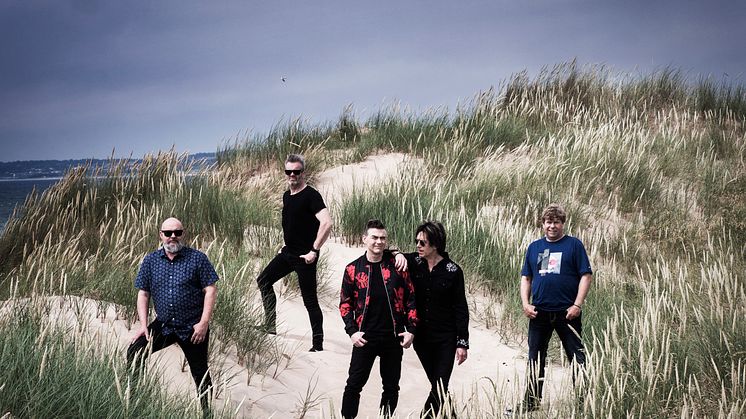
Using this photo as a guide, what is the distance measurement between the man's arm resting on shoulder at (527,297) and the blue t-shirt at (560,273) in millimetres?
68

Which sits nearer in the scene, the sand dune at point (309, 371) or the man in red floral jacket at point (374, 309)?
the man in red floral jacket at point (374, 309)

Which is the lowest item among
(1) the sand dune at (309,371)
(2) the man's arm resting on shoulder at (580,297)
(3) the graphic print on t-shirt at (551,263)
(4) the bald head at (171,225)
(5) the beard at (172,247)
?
(1) the sand dune at (309,371)

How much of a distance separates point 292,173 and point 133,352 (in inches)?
83.4

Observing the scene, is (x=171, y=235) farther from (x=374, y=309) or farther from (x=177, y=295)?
(x=374, y=309)

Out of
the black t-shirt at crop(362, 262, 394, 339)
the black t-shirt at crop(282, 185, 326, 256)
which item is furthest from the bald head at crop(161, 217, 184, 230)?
the black t-shirt at crop(282, 185, 326, 256)

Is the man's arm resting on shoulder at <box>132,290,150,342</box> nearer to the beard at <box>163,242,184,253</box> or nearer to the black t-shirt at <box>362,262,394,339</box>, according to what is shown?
the beard at <box>163,242,184,253</box>

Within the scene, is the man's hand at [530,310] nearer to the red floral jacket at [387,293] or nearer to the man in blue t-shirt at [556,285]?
the man in blue t-shirt at [556,285]

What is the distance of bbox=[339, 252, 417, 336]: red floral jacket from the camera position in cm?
447

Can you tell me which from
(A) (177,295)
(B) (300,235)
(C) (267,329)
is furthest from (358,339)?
(C) (267,329)

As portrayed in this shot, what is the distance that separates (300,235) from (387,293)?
6.14ft

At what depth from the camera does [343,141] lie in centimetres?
1605

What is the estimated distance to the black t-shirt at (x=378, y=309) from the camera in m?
4.47

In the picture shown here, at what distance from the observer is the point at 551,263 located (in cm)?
508

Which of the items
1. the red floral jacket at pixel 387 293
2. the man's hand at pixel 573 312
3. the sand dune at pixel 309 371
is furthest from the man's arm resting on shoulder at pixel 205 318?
the man's hand at pixel 573 312
